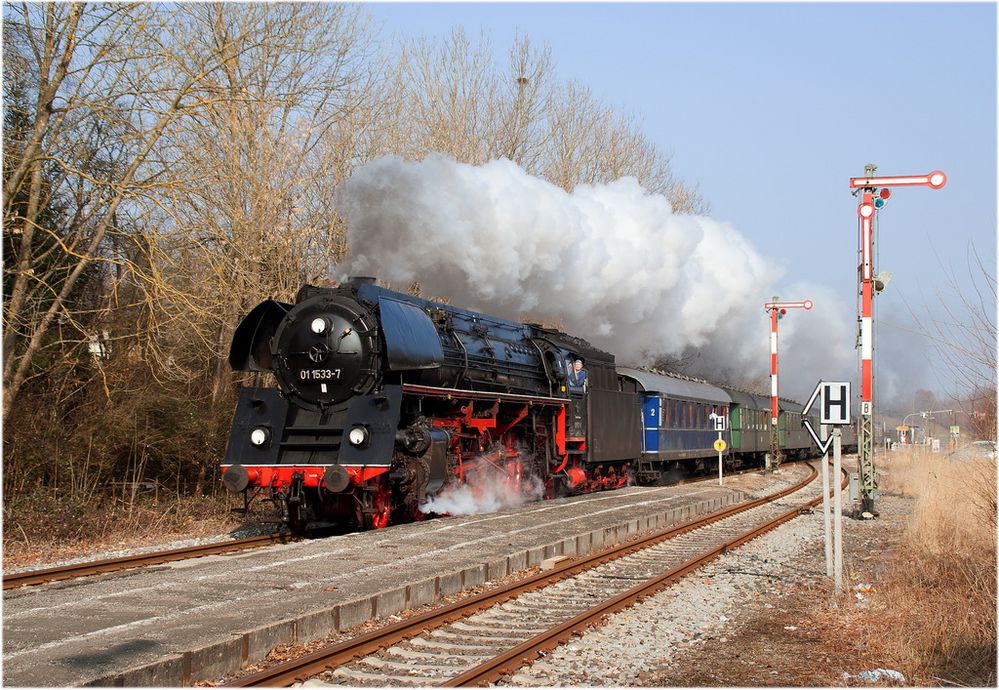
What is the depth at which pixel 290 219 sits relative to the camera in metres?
18.8

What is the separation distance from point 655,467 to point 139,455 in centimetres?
1483

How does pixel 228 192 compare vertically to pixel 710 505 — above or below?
above

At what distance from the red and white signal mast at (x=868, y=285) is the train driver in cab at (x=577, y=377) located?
551cm

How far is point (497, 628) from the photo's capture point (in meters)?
8.15

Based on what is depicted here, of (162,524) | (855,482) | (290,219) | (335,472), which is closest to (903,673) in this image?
(335,472)

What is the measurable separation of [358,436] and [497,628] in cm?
512

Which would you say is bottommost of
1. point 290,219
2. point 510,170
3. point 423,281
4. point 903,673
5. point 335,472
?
point 903,673

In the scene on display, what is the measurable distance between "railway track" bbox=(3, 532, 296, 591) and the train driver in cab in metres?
8.28

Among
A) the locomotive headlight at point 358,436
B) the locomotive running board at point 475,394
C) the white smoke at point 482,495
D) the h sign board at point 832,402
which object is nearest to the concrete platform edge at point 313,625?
the locomotive headlight at point 358,436

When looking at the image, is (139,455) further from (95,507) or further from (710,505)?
Result: (710,505)

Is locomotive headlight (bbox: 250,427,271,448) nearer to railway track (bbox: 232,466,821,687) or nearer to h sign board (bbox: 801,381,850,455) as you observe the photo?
railway track (bbox: 232,466,821,687)

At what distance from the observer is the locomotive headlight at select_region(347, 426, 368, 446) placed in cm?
1277

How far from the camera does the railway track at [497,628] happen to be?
257 inches

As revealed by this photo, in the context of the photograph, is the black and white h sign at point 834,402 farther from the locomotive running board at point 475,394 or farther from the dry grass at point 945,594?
the locomotive running board at point 475,394
